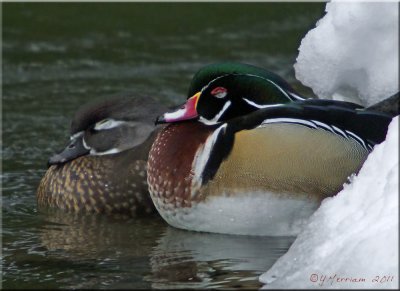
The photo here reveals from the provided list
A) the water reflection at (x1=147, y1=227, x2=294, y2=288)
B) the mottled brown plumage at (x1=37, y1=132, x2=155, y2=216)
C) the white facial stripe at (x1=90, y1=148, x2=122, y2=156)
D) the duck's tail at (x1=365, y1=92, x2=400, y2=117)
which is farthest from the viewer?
the white facial stripe at (x1=90, y1=148, x2=122, y2=156)

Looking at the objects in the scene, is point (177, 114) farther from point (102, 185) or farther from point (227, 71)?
point (102, 185)

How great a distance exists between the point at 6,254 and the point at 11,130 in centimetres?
276

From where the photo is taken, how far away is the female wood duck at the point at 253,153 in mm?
5488

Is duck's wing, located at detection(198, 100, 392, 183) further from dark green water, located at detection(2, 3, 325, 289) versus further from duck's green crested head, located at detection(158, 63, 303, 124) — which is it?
dark green water, located at detection(2, 3, 325, 289)

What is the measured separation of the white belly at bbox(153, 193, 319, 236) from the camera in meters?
5.48

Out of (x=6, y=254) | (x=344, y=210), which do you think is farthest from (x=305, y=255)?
(x=6, y=254)

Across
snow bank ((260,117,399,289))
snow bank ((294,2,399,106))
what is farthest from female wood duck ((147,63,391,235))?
snow bank ((260,117,399,289))

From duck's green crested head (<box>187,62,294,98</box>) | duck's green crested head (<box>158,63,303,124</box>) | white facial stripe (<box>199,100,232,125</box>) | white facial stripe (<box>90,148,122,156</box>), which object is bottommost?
white facial stripe (<box>90,148,122,156</box>)

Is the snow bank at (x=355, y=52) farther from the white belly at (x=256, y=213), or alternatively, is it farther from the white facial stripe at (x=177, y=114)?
the white belly at (x=256, y=213)

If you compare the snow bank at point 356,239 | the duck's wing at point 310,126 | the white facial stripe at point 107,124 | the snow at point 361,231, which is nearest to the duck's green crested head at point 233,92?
the duck's wing at point 310,126

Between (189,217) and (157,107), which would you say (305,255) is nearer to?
(189,217)

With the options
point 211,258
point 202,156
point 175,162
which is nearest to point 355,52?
point 202,156

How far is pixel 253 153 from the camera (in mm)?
5527

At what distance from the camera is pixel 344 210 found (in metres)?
4.43
